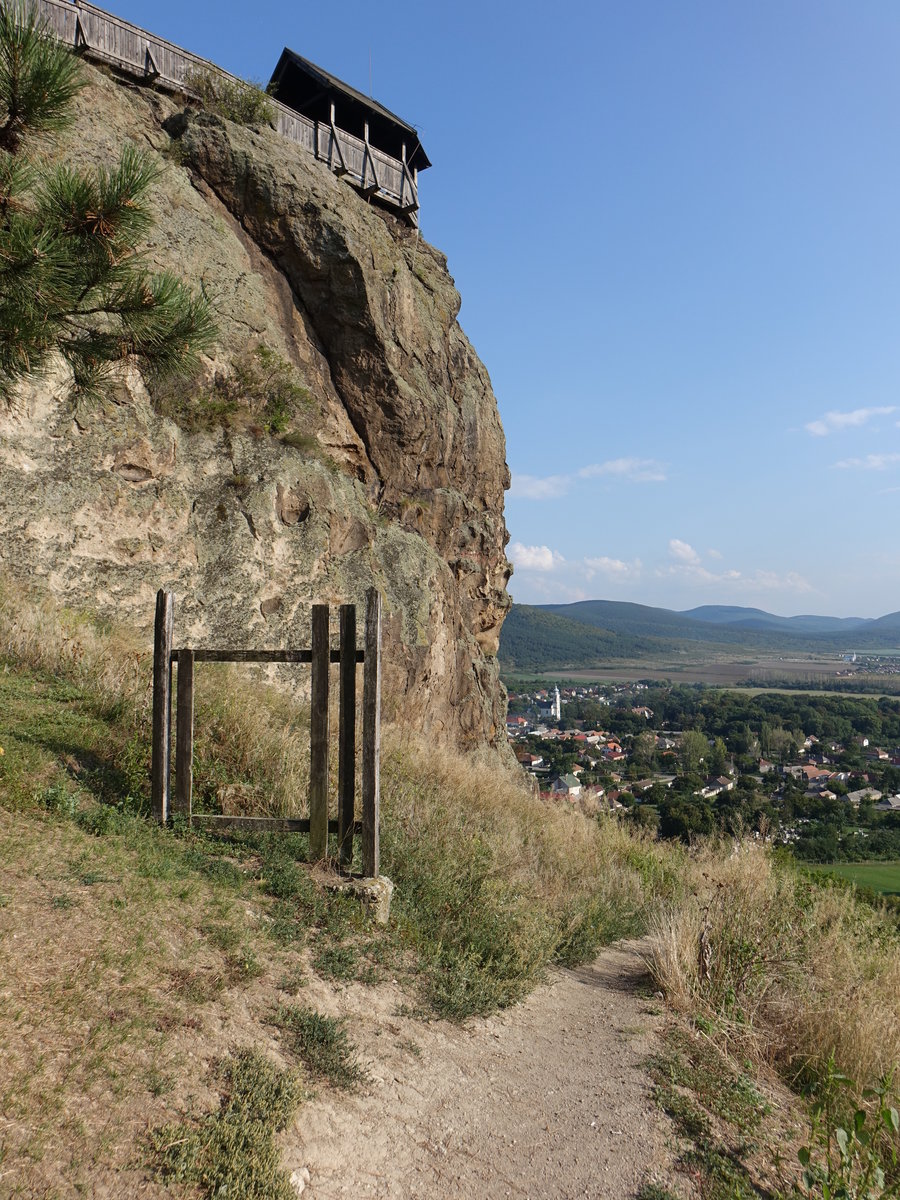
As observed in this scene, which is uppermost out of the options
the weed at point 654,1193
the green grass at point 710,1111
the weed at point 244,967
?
the weed at point 244,967

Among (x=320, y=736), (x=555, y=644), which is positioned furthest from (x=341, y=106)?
(x=555, y=644)

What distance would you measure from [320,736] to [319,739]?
0.02m

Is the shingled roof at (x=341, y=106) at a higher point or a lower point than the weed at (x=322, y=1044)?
higher

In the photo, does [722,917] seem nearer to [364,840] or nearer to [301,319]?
[364,840]

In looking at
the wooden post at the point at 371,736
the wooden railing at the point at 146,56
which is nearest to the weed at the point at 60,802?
the wooden post at the point at 371,736

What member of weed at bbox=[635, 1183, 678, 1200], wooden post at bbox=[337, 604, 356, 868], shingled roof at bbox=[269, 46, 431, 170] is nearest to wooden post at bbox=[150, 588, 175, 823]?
wooden post at bbox=[337, 604, 356, 868]

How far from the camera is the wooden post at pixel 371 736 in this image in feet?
18.9

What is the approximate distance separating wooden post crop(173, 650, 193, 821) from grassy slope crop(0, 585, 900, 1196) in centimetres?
33

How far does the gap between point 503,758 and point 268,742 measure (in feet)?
36.6

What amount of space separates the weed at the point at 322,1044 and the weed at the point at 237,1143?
323 millimetres

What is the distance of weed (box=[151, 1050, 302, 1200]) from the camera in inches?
116

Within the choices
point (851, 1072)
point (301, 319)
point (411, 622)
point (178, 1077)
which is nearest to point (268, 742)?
point (178, 1077)

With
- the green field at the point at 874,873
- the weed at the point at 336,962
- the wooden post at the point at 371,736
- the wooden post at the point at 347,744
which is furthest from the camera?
the green field at the point at 874,873

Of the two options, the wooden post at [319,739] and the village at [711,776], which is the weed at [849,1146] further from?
the village at [711,776]
